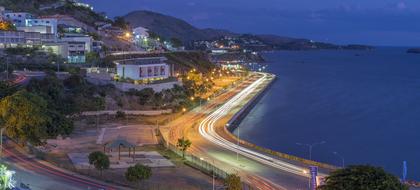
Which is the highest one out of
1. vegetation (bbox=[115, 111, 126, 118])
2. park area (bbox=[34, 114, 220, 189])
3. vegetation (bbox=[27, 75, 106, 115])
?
vegetation (bbox=[27, 75, 106, 115])

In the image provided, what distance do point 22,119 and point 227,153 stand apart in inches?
506

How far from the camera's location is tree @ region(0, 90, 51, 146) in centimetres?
3041

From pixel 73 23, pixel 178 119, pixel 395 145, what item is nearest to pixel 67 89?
pixel 178 119

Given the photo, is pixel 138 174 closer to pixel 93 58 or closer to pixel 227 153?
pixel 227 153

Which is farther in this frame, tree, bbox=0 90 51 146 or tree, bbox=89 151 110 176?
tree, bbox=0 90 51 146

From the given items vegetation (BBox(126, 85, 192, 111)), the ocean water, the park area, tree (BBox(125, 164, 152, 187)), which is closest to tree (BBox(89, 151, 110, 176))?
the park area

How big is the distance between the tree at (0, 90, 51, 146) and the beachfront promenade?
979 centimetres

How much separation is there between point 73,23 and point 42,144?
2221 inches

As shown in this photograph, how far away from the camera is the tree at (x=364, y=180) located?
52.0 ft

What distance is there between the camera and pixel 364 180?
16016 millimetres

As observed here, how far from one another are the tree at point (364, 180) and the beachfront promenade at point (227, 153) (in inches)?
448

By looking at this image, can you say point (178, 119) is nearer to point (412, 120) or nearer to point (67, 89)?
point (67, 89)

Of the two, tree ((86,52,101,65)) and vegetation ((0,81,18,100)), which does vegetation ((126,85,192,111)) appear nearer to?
tree ((86,52,101,65))

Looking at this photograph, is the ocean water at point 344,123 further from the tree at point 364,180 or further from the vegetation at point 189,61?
the tree at point 364,180
